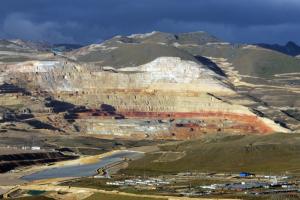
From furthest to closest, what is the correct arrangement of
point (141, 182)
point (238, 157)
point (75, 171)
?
1. point (238, 157)
2. point (75, 171)
3. point (141, 182)

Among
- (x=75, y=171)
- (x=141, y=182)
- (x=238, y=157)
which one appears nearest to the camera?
(x=141, y=182)

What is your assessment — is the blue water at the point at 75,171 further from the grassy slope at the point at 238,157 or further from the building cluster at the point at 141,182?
the building cluster at the point at 141,182

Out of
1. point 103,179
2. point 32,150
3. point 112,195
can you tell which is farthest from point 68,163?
point 112,195

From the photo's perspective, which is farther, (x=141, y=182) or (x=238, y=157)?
(x=238, y=157)

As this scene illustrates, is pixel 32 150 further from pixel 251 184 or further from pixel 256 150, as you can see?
pixel 251 184

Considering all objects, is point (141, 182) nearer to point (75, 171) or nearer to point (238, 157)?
point (75, 171)

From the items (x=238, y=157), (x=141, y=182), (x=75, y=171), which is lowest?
(x=75, y=171)

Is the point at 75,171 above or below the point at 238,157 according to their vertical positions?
below

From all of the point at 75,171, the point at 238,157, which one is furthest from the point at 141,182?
the point at 238,157

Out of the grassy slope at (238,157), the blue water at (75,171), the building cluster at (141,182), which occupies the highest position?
the grassy slope at (238,157)

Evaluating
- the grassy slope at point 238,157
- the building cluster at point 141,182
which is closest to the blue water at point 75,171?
the grassy slope at point 238,157
